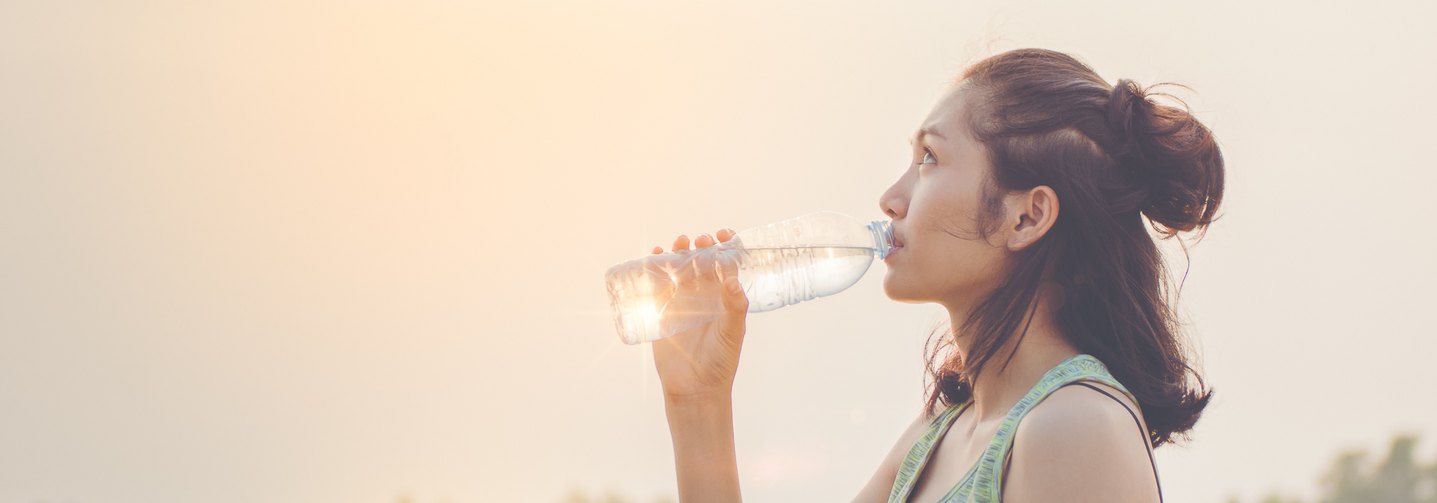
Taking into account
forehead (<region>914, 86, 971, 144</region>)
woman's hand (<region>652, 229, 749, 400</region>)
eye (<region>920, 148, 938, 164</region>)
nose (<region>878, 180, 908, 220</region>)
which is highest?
forehead (<region>914, 86, 971, 144</region>)

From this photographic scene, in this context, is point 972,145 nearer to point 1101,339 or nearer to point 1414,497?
point 1101,339

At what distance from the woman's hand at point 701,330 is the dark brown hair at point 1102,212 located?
480mm

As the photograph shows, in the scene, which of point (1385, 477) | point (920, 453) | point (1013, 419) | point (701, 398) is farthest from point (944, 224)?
point (1385, 477)

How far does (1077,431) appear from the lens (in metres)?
1.96

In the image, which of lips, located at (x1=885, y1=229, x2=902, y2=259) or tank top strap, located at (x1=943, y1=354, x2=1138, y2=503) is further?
lips, located at (x1=885, y1=229, x2=902, y2=259)

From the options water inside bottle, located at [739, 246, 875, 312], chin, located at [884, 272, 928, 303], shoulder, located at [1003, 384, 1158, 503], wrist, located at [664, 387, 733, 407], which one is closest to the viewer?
shoulder, located at [1003, 384, 1158, 503]

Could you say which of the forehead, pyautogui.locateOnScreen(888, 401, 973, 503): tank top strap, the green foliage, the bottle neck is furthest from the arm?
the green foliage

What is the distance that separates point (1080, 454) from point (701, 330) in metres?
0.95

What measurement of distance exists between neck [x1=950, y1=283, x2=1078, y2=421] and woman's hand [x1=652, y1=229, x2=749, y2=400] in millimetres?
474

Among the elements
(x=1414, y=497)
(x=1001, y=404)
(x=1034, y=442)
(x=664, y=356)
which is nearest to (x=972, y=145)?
(x=1001, y=404)

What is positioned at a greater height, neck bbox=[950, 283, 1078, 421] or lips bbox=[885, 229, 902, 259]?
lips bbox=[885, 229, 902, 259]

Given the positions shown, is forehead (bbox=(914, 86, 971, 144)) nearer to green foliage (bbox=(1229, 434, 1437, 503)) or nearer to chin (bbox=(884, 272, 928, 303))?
chin (bbox=(884, 272, 928, 303))

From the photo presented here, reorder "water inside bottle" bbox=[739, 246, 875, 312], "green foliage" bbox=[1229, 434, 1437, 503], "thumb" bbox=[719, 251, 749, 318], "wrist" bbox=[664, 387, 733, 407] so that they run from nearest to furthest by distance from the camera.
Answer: "thumb" bbox=[719, 251, 749, 318]
"wrist" bbox=[664, 387, 733, 407]
"water inside bottle" bbox=[739, 246, 875, 312]
"green foliage" bbox=[1229, 434, 1437, 503]

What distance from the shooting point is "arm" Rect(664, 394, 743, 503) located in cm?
266
